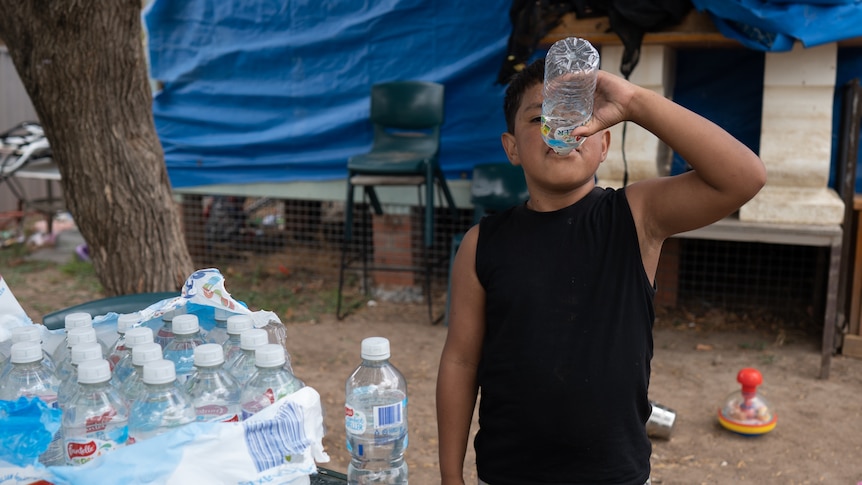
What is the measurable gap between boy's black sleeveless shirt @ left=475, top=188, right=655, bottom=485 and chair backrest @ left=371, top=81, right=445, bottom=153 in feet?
14.0

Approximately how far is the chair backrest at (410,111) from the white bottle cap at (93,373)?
4.60 meters

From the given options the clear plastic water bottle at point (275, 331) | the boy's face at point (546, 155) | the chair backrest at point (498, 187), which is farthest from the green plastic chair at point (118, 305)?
the chair backrest at point (498, 187)

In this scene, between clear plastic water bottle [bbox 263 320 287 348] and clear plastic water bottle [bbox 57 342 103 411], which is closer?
clear plastic water bottle [bbox 57 342 103 411]

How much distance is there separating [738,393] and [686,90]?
2553 mm

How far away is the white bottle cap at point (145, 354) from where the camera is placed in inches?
60.6

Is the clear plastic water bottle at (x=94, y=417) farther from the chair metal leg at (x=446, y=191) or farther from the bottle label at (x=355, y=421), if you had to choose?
the chair metal leg at (x=446, y=191)

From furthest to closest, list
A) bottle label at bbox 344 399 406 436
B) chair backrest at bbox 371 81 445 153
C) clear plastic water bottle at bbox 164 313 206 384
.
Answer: chair backrest at bbox 371 81 445 153 → clear plastic water bottle at bbox 164 313 206 384 → bottle label at bbox 344 399 406 436

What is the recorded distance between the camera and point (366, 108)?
21.3 feet

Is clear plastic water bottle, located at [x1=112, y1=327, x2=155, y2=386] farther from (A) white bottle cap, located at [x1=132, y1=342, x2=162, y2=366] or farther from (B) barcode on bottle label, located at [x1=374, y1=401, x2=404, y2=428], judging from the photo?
(B) barcode on bottle label, located at [x1=374, y1=401, x2=404, y2=428]

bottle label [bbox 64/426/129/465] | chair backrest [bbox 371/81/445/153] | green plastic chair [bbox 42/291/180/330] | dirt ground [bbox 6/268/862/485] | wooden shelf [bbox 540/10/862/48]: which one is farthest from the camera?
chair backrest [bbox 371/81/445/153]

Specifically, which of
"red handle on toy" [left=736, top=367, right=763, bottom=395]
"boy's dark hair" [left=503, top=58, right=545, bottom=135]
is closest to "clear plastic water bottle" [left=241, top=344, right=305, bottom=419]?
"boy's dark hair" [left=503, top=58, right=545, bottom=135]

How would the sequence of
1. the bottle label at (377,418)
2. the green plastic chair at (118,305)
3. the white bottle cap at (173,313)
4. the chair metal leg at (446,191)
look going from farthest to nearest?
the chair metal leg at (446,191) → the green plastic chair at (118,305) → the white bottle cap at (173,313) → the bottle label at (377,418)

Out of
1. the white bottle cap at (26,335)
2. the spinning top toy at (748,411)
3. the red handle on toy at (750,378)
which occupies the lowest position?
the spinning top toy at (748,411)

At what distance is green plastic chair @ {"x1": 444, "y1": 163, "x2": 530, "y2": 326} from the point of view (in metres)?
5.49
